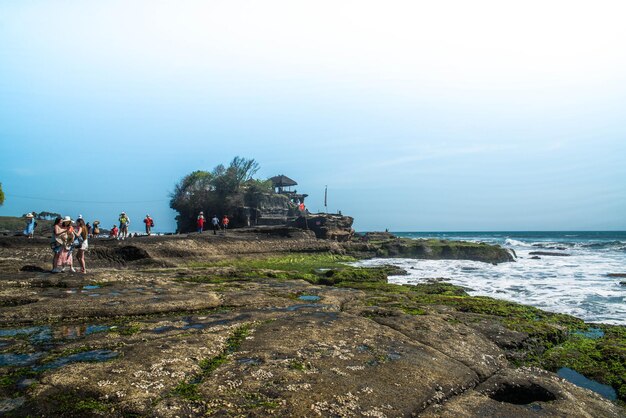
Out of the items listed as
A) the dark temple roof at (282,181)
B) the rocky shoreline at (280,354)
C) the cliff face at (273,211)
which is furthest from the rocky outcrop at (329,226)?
the rocky shoreline at (280,354)

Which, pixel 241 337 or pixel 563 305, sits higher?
pixel 241 337

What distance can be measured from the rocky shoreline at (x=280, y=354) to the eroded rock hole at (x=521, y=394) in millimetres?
14

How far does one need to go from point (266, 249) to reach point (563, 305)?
22.6m

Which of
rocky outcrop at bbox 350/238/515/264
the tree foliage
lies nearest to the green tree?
the tree foliage

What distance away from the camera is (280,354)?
5.18 m

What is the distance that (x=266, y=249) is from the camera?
32.1 m

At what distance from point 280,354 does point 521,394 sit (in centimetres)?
310

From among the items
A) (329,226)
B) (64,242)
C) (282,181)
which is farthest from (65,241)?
(282,181)

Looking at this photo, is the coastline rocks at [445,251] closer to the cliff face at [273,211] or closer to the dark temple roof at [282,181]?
the cliff face at [273,211]

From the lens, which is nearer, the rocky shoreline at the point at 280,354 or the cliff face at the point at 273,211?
the rocky shoreline at the point at 280,354

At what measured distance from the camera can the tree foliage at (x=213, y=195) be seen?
186 feet

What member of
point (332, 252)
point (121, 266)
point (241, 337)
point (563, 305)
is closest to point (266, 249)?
point (332, 252)

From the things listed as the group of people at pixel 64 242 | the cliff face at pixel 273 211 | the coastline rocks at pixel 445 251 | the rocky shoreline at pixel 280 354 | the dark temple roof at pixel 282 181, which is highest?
the dark temple roof at pixel 282 181

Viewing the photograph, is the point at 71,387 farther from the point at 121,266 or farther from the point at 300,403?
the point at 121,266
